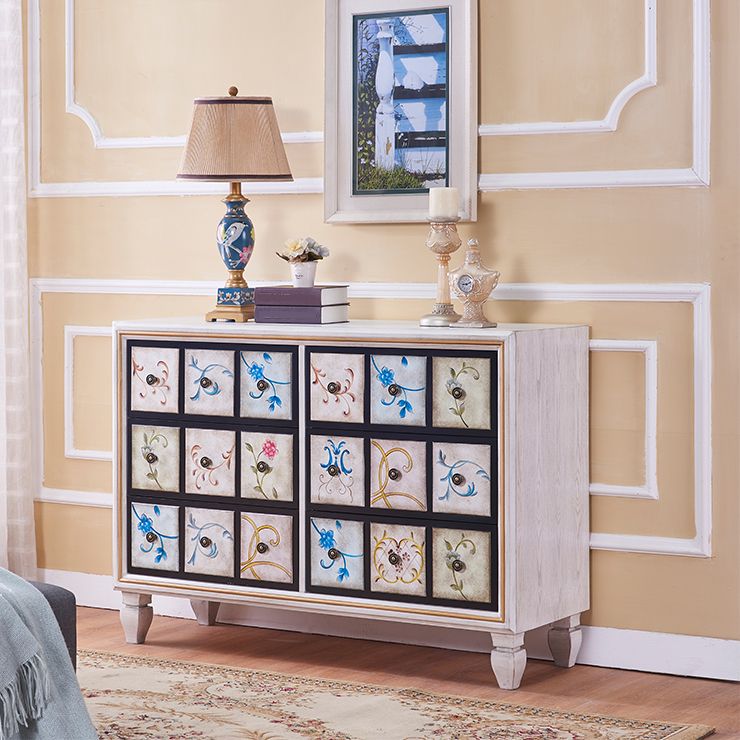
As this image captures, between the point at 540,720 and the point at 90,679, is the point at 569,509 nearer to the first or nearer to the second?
the point at 540,720

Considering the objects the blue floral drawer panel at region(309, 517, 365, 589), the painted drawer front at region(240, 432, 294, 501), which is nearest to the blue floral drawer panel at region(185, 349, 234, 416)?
the painted drawer front at region(240, 432, 294, 501)

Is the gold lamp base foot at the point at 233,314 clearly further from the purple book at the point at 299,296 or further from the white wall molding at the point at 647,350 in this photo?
the white wall molding at the point at 647,350

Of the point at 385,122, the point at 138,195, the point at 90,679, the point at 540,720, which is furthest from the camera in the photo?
the point at 138,195

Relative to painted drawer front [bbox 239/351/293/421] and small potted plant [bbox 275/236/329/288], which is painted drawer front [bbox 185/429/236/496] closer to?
painted drawer front [bbox 239/351/293/421]

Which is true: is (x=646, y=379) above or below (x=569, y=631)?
above

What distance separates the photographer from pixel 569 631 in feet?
12.8

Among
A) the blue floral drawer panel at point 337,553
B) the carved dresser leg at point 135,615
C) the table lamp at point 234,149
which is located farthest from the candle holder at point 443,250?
the carved dresser leg at point 135,615

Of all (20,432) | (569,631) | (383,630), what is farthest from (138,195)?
(569,631)

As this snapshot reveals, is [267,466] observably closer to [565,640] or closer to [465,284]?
[465,284]

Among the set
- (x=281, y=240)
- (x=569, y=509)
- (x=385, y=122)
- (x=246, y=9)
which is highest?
(x=246, y=9)

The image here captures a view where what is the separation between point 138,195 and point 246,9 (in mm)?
691

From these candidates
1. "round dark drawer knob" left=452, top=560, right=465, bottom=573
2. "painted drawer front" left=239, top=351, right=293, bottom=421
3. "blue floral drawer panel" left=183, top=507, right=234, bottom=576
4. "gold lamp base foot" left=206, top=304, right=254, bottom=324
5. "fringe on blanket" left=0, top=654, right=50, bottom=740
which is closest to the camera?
"fringe on blanket" left=0, top=654, right=50, bottom=740

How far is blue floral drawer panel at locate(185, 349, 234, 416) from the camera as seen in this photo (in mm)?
3973

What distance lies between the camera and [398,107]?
4.15 m
